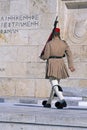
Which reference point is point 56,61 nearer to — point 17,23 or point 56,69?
point 56,69

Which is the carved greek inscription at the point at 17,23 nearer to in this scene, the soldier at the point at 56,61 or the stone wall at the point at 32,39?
the stone wall at the point at 32,39

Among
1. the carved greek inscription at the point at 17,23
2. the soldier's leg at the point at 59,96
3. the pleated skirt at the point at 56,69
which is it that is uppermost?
the carved greek inscription at the point at 17,23

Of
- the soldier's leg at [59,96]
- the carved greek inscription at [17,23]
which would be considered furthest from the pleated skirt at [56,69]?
the carved greek inscription at [17,23]

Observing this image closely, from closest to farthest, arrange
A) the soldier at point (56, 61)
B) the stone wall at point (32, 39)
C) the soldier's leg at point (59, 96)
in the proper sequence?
the soldier's leg at point (59, 96)
the soldier at point (56, 61)
the stone wall at point (32, 39)

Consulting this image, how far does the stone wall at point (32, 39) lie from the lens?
13.2m

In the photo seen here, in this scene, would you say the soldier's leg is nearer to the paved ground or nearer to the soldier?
the soldier

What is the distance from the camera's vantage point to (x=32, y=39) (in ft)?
44.7

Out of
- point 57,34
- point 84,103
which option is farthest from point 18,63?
point 57,34

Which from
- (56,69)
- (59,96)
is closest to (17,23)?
(56,69)

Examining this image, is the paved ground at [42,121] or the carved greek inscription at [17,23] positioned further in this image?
the carved greek inscription at [17,23]

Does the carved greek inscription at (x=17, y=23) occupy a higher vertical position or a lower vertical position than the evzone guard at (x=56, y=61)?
higher

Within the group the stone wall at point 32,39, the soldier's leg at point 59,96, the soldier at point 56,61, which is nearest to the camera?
the soldier's leg at point 59,96

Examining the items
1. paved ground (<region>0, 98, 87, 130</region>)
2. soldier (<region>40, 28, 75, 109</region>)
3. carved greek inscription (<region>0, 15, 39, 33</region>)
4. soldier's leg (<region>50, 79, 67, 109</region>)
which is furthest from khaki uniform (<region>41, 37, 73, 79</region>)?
carved greek inscription (<region>0, 15, 39, 33</region>)

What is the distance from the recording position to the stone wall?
43.4ft
